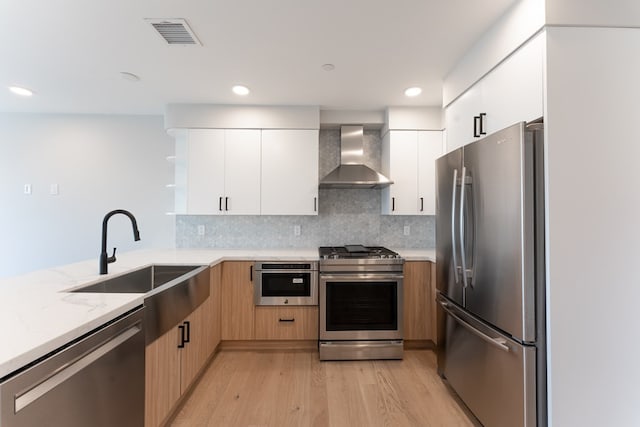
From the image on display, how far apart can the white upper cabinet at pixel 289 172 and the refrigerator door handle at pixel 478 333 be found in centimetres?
153

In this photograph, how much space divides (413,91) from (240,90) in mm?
1575

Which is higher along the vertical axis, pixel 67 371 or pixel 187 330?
pixel 67 371

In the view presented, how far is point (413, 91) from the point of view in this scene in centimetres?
271

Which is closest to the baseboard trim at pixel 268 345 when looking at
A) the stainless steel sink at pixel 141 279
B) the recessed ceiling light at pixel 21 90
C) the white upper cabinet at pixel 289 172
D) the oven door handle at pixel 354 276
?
the oven door handle at pixel 354 276

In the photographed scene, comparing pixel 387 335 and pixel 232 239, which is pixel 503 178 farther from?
pixel 232 239

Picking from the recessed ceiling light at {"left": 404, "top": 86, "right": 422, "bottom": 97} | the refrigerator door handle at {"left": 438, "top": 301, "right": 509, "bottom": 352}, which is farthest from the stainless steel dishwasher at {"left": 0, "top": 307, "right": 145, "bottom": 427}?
the recessed ceiling light at {"left": 404, "top": 86, "right": 422, "bottom": 97}

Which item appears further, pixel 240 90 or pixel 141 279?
pixel 240 90

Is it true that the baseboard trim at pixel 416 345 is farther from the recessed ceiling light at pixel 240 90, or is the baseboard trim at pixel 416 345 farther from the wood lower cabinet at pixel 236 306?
the recessed ceiling light at pixel 240 90

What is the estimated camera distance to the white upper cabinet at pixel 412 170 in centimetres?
312

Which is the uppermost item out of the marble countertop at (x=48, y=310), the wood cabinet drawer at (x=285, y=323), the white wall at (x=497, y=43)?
the white wall at (x=497, y=43)

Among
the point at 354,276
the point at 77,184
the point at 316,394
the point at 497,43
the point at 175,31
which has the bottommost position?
the point at 316,394

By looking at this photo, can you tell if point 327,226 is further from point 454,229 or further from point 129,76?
point 129,76

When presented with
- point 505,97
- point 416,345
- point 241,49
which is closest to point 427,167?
point 505,97

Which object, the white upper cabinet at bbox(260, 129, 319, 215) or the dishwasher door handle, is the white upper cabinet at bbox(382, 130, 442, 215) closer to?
the white upper cabinet at bbox(260, 129, 319, 215)
